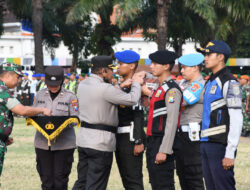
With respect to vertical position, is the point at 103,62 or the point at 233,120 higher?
the point at 103,62

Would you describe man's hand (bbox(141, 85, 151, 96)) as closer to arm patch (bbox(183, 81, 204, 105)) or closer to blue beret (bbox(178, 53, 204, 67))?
arm patch (bbox(183, 81, 204, 105))

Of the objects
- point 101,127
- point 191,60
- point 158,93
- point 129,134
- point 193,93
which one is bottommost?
point 129,134

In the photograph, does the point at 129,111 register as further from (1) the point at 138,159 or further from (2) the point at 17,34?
(2) the point at 17,34

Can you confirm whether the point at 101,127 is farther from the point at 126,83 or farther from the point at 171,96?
the point at 171,96

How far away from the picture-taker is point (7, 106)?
642 centimetres

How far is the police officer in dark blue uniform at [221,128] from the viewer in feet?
18.3

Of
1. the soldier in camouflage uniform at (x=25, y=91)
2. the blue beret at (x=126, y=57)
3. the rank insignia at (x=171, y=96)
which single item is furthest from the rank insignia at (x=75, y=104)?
the soldier in camouflage uniform at (x=25, y=91)

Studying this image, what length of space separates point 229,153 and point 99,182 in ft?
5.51

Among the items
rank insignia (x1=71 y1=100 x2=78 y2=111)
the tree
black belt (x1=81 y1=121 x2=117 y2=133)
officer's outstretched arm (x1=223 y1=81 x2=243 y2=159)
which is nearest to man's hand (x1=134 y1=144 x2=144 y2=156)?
black belt (x1=81 y1=121 x2=117 y2=133)

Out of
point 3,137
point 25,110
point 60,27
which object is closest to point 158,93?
point 25,110

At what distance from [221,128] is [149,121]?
1.01m

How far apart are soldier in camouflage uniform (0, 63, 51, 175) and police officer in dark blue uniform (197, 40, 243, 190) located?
192cm

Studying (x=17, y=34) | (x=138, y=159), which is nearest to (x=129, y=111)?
(x=138, y=159)

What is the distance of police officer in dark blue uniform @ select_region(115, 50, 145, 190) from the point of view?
264 inches
